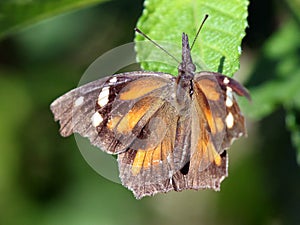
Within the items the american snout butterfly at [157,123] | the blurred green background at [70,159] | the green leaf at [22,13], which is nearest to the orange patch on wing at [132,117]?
the american snout butterfly at [157,123]

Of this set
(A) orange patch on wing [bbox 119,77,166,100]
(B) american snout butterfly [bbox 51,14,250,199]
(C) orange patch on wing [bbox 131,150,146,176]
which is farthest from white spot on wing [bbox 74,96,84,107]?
(C) orange patch on wing [bbox 131,150,146,176]

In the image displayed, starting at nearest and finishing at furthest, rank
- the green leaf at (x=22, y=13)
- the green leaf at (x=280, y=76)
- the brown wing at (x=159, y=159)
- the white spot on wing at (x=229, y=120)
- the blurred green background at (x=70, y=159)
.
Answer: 1. the white spot on wing at (x=229, y=120)
2. the brown wing at (x=159, y=159)
3. the green leaf at (x=22, y=13)
4. the green leaf at (x=280, y=76)
5. the blurred green background at (x=70, y=159)

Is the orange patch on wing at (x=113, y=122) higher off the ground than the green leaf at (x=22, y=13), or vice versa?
the green leaf at (x=22, y=13)

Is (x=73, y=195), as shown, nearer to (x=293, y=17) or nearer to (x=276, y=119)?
(x=276, y=119)

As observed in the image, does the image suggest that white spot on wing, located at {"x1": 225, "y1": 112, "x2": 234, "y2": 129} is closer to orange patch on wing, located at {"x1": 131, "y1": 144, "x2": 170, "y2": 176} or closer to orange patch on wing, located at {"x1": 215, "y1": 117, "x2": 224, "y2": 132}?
orange patch on wing, located at {"x1": 215, "y1": 117, "x2": 224, "y2": 132}

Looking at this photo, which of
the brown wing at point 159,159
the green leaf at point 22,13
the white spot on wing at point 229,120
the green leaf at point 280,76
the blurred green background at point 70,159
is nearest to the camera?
the white spot on wing at point 229,120

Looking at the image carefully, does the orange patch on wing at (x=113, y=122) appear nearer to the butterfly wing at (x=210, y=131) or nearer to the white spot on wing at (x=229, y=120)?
the butterfly wing at (x=210, y=131)

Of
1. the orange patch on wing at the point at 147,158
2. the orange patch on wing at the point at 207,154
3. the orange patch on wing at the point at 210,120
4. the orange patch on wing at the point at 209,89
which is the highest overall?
the orange patch on wing at the point at 209,89

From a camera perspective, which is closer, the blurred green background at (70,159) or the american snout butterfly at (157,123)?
the american snout butterfly at (157,123)
